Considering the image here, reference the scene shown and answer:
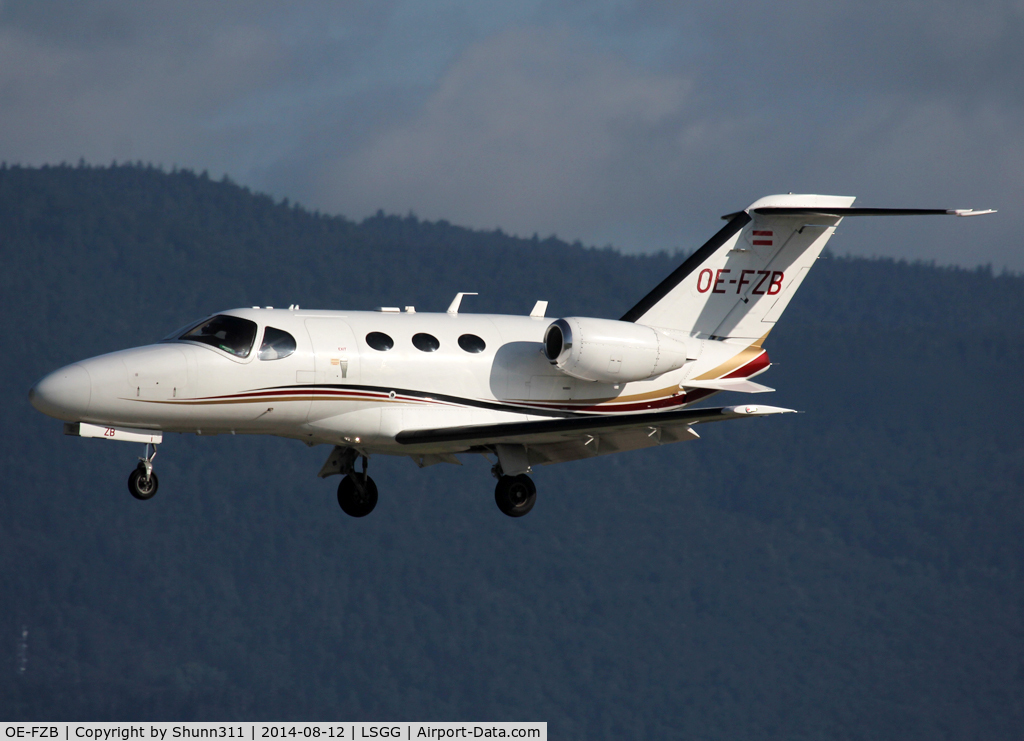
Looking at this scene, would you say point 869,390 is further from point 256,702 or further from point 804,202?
point 804,202

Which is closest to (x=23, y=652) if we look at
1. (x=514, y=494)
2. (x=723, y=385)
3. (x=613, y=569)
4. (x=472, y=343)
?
(x=613, y=569)

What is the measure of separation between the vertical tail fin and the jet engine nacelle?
1.94 m

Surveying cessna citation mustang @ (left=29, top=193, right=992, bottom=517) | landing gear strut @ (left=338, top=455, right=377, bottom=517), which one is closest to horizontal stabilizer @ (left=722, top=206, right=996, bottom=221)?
cessna citation mustang @ (left=29, top=193, right=992, bottom=517)

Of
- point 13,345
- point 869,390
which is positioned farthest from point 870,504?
point 13,345

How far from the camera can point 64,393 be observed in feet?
75.8

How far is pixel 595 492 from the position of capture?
167250mm

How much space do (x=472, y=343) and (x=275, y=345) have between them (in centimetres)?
362

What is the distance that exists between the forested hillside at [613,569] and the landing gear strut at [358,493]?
96334 millimetres

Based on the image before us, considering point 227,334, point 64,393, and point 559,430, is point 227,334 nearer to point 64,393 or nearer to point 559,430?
point 64,393

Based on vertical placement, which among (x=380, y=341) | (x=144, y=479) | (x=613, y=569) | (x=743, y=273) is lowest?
(x=613, y=569)

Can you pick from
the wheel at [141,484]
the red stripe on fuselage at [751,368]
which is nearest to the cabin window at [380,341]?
the wheel at [141,484]

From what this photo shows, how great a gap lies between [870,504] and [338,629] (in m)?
61.6

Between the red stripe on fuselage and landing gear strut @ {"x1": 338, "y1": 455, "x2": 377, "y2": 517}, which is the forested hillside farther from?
landing gear strut @ {"x1": 338, "y1": 455, "x2": 377, "y2": 517}

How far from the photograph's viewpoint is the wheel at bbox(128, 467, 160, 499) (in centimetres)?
2373
